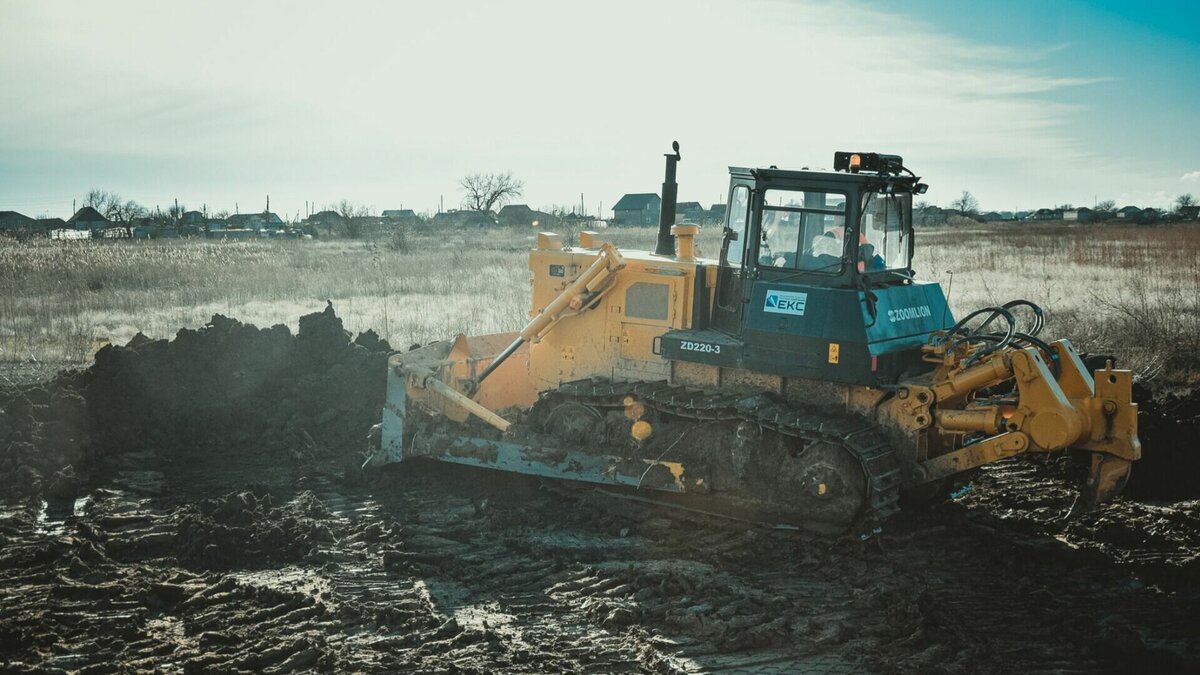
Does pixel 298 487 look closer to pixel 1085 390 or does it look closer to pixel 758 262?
pixel 758 262

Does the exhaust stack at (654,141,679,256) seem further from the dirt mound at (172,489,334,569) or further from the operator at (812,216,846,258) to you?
the dirt mound at (172,489,334,569)

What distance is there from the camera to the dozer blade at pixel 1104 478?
26.8 feet

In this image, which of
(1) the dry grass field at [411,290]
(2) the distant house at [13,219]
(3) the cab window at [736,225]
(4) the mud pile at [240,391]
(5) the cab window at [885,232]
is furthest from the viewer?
(2) the distant house at [13,219]

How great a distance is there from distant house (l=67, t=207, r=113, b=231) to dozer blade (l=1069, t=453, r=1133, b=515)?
7380 centimetres

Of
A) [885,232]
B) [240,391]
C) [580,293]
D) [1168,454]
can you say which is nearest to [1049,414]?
[885,232]

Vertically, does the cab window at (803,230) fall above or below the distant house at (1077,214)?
below

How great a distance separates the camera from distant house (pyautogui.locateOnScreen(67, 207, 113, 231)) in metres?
73.9

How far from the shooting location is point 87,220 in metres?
77.9

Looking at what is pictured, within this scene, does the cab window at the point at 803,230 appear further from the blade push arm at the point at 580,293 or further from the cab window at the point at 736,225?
the blade push arm at the point at 580,293

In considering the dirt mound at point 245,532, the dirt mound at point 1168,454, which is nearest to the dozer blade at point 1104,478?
the dirt mound at point 1168,454

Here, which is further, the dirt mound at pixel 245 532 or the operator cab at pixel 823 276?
the operator cab at pixel 823 276

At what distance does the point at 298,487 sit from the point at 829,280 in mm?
5467

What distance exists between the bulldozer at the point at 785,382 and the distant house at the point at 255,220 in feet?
215

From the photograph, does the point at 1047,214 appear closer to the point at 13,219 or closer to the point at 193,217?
the point at 193,217
